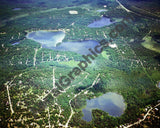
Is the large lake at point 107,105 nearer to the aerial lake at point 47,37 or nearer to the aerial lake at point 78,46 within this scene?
the aerial lake at point 78,46

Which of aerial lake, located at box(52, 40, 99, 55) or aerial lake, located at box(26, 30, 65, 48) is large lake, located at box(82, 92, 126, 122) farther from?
aerial lake, located at box(26, 30, 65, 48)

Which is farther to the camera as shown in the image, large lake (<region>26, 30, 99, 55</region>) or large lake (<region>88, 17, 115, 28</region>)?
large lake (<region>88, 17, 115, 28</region>)

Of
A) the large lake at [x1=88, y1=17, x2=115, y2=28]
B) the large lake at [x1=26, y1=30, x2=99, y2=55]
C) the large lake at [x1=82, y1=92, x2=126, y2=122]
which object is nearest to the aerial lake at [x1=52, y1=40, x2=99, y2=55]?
the large lake at [x1=26, y1=30, x2=99, y2=55]

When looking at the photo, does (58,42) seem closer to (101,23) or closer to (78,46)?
(78,46)

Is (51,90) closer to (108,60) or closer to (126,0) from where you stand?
(108,60)

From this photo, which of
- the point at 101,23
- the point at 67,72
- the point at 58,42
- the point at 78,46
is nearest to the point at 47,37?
the point at 58,42

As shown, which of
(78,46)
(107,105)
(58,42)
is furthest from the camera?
(58,42)

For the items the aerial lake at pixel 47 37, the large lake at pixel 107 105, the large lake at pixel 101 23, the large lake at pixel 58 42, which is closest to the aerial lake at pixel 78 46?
the large lake at pixel 58 42
